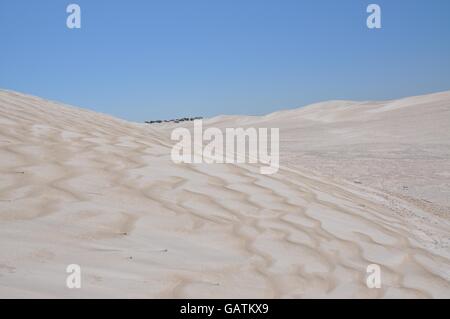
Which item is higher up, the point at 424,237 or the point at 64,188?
the point at 64,188

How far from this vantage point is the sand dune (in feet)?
7.08

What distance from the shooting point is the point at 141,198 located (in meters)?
3.17

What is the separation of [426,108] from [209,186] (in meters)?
17.6

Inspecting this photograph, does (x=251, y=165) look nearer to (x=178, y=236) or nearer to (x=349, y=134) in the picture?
(x=178, y=236)

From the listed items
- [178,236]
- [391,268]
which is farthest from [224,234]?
[391,268]

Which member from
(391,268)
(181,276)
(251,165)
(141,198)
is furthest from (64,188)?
(251,165)

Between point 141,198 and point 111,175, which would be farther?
point 111,175

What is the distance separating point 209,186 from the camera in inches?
148

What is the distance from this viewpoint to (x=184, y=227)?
2.82m

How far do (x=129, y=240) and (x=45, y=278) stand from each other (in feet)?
1.92

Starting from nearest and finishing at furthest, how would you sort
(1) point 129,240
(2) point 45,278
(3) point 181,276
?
1. (2) point 45,278
2. (3) point 181,276
3. (1) point 129,240

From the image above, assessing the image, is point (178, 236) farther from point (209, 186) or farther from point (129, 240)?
point (209, 186)

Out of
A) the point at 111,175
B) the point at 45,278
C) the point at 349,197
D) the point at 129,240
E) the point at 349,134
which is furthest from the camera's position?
the point at 349,134

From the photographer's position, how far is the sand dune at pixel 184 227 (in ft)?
7.08
